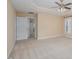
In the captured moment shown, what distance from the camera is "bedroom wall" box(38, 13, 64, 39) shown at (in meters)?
7.95

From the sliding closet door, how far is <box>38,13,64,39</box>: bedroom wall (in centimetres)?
116

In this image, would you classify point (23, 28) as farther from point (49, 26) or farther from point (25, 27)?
point (49, 26)

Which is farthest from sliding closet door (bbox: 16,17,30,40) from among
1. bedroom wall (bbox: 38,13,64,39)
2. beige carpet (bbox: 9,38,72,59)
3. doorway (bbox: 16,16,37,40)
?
beige carpet (bbox: 9,38,72,59)

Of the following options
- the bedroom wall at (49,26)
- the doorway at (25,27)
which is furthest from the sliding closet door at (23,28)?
the bedroom wall at (49,26)

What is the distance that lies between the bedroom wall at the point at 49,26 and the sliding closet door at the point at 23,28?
1.16m

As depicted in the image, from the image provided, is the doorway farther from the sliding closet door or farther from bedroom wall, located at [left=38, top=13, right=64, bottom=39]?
bedroom wall, located at [left=38, top=13, right=64, bottom=39]

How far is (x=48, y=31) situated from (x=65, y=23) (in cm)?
253

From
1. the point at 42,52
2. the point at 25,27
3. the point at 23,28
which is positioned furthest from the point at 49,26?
the point at 42,52

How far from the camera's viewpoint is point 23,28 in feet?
26.3

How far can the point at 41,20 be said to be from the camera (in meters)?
7.97

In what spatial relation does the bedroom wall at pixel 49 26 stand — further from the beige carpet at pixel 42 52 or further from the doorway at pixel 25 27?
the beige carpet at pixel 42 52
